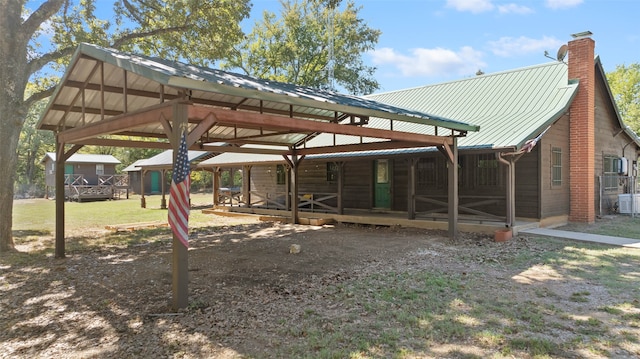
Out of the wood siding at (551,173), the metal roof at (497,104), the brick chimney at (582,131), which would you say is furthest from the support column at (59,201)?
the brick chimney at (582,131)

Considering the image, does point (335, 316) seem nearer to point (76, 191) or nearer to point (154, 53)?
point (154, 53)

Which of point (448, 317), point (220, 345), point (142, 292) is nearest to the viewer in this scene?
point (220, 345)

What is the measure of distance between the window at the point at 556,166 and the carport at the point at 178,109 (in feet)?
14.0

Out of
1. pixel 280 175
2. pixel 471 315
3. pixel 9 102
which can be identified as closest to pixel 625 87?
pixel 280 175

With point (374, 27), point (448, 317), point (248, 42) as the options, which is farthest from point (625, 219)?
point (248, 42)

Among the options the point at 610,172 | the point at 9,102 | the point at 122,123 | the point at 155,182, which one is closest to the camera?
the point at 122,123

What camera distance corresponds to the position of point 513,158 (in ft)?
37.8

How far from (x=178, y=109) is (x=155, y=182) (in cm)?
3768

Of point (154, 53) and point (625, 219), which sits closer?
point (625, 219)

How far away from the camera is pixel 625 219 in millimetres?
15125

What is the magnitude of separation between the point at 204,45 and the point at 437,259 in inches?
485

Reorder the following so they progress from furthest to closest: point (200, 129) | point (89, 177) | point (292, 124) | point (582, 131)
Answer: point (89, 177)
point (582, 131)
point (292, 124)
point (200, 129)

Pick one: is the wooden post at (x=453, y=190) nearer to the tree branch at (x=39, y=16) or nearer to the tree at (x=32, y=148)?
the tree branch at (x=39, y=16)

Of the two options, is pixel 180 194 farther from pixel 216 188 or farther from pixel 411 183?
pixel 216 188
